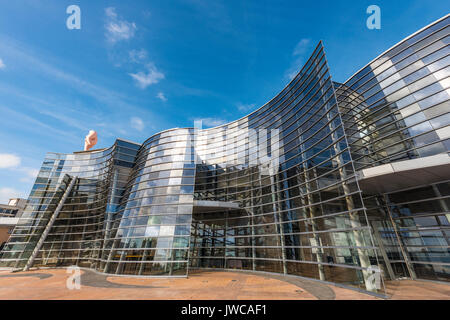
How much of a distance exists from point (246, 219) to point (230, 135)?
12804mm

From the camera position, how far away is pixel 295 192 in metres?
18.3

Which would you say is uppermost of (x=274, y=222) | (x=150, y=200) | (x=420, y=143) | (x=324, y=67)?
(x=324, y=67)

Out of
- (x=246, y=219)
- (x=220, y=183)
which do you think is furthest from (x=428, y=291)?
(x=220, y=183)

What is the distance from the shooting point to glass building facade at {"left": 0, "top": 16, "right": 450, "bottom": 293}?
45.0ft

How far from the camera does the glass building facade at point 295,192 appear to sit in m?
13.7

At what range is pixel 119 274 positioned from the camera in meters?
18.0

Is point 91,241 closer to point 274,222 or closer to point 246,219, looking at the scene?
point 246,219
